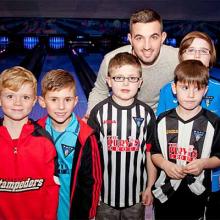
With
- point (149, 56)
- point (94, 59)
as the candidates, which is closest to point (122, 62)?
point (149, 56)

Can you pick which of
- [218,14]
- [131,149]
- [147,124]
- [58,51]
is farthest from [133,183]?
[58,51]

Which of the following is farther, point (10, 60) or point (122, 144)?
point (10, 60)

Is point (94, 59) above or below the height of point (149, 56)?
above

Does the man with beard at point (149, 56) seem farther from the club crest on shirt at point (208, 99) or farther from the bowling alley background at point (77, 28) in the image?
the bowling alley background at point (77, 28)

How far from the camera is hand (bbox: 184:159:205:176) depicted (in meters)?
1.48

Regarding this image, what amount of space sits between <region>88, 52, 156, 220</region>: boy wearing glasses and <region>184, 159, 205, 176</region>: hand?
22 cm

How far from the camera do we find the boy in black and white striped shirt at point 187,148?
154 centimetres

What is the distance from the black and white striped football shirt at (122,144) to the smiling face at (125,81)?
0.07m

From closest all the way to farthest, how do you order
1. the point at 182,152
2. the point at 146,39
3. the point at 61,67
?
the point at 182,152 → the point at 146,39 → the point at 61,67

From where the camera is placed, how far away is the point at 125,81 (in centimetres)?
160

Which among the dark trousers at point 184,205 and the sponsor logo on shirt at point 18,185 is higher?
the sponsor logo on shirt at point 18,185

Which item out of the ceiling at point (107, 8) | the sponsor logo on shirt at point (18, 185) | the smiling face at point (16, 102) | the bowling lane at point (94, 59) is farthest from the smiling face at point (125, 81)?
the ceiling at point (107, 8)

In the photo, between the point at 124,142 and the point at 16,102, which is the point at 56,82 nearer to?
the point at 16,102

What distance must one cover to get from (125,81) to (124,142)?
1.04 ft
